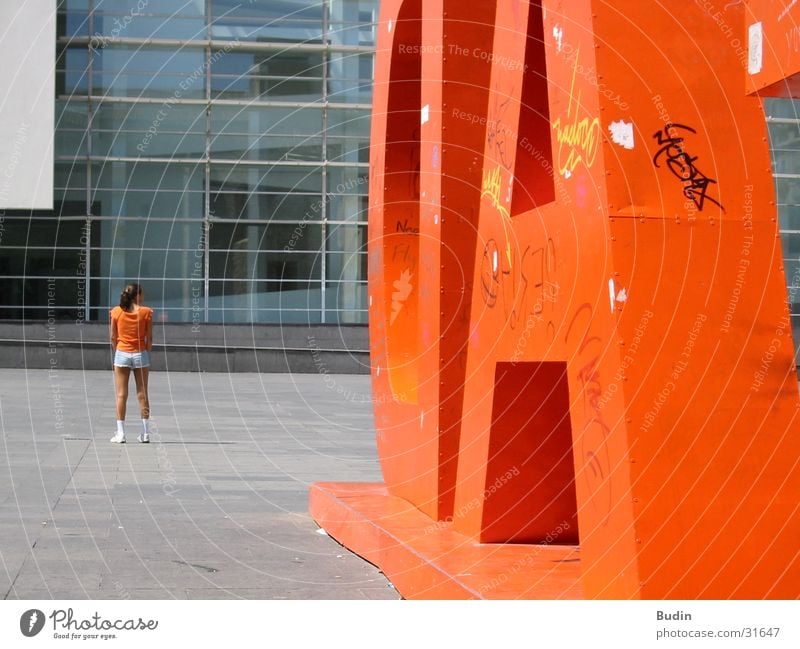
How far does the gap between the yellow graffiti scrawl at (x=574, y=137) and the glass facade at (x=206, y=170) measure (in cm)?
2358

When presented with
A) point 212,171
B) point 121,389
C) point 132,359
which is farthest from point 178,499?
point 212,171

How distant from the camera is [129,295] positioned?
13672 millimetres

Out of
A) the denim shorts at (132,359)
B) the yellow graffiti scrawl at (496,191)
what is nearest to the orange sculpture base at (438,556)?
the yellow graffiti scrawl at (496,191)

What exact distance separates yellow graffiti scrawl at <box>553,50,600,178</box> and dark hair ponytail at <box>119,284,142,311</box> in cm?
887

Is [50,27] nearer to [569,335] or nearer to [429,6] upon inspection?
[429,6]

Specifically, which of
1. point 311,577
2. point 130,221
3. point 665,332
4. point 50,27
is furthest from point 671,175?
point 130,221

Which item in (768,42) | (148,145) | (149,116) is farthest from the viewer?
(149,116)

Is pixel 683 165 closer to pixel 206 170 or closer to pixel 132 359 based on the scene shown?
pixel 132 359

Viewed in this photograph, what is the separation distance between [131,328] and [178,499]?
4.79 m

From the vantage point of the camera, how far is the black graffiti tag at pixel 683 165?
4.55 metres

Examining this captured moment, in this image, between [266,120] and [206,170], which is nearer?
[206,170]

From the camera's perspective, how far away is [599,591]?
15.5ft

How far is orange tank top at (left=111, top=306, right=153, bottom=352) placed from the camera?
1394cm

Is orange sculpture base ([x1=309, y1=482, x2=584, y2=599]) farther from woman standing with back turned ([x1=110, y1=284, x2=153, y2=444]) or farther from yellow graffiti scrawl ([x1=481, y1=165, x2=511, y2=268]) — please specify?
woman standing with back turned ([x1=110, y1=284, x2=153, y2=444])
